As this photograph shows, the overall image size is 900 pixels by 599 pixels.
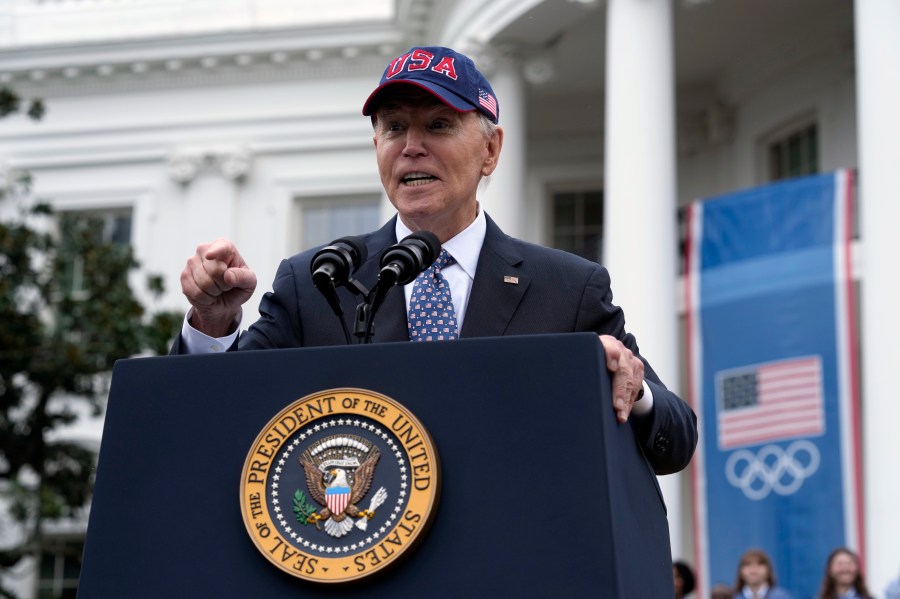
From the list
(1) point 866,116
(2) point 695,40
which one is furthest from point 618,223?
(2) point 695,40

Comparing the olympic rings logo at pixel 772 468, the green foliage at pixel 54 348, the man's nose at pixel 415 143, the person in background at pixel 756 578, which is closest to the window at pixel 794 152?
the olympic rings logo at pixel 772 468

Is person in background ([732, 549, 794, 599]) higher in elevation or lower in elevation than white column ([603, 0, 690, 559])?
lower

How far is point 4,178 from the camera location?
891 inches

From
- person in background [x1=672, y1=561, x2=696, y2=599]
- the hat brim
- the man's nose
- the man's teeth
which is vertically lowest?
person in background [x1=672, y1=561, x2=696, y2=599]

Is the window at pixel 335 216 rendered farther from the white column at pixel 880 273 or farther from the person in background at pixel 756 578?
the person in background at pixel 756 578

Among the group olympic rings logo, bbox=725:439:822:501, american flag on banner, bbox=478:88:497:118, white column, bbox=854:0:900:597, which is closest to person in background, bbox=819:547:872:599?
white column, bbox=854:0:900:597

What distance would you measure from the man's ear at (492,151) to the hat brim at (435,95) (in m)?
0.17

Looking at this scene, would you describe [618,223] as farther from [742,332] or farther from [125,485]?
[125,485]

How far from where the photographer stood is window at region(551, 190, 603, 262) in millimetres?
21672

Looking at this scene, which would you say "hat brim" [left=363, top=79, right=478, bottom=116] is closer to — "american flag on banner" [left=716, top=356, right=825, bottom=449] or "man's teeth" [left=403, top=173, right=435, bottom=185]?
"man's teeth" [left=403, top=173, right=435, bottom=185]

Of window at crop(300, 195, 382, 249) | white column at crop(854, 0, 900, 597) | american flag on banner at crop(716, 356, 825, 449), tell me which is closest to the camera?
white column at crop(854, 0, 900, 597)

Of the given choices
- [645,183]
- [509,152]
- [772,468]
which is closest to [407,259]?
[772,468]

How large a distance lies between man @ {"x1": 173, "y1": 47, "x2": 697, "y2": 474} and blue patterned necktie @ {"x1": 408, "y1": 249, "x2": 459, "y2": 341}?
1 centimetres

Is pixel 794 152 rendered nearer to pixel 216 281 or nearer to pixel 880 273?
pixel 880 273
